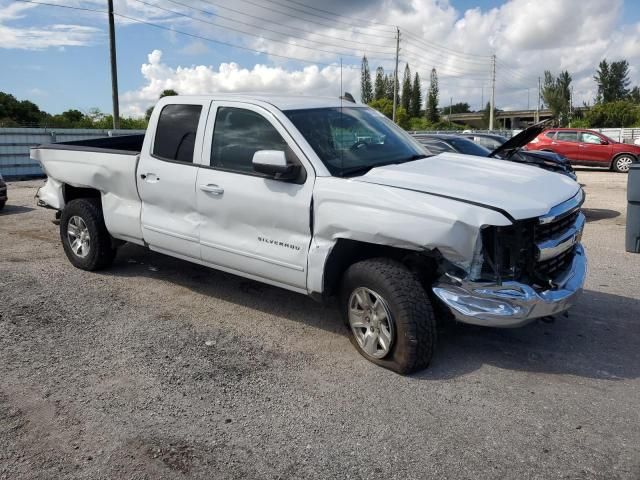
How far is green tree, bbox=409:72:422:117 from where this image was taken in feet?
354

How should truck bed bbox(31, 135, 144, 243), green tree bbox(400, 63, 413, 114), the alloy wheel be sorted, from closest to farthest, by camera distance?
the alloy wheel < truck bed bbox(31, 135, 144, 243) < green tree bbox(400, 63, 413, 114)

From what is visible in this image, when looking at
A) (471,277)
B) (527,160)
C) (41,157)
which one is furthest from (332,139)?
(527,160)

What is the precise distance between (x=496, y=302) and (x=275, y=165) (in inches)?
72.6

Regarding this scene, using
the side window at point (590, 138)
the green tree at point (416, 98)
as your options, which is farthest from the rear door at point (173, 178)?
the green tree at point (416, 98)

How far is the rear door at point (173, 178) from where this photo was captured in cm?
518

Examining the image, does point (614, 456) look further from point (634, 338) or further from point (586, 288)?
point (586, 288)

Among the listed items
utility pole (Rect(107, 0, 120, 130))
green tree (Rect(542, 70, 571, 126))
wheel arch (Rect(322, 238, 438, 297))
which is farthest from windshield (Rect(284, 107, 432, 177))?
green tree (Rect(542, 70, 571, 126))

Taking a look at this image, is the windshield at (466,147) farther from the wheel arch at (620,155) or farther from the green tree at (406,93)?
the green tree at (406,93)

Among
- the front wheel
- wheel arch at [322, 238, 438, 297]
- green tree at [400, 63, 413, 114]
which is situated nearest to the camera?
wheel arch at [322, 238, 438, 297]

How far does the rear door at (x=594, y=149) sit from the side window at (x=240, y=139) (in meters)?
19.0

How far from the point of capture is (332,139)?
4.71 meters

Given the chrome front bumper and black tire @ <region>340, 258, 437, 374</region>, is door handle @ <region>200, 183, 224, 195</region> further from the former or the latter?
the chrome front bumper

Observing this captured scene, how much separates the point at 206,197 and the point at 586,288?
4062mm

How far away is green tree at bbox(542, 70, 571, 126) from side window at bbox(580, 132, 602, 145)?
49074mm
